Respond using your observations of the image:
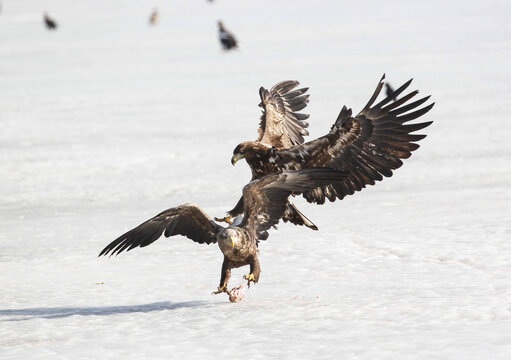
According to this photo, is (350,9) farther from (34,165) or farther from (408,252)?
(408,252)

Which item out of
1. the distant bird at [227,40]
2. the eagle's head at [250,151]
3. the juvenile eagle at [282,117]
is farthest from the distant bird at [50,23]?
the eagle's head at [250,151]

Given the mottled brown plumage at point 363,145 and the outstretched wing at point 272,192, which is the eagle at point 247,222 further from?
the mottled brown plumage at point 363,145

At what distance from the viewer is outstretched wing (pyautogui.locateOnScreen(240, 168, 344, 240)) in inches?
215

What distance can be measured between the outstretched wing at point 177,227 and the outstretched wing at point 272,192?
250 millimetres

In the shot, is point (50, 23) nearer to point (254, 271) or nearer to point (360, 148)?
point (360, 148)

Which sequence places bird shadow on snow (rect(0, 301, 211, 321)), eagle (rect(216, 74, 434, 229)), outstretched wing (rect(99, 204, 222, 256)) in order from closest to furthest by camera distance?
bird shadow on snow (rect(0, 301, 211, 321)), outstretched wing (rect(99, 204, 222, 256)), eagle (rect(216, 74, 434, 229))

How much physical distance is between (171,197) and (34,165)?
2.42 metres

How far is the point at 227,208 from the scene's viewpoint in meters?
8.73

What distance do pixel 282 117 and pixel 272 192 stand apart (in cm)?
205

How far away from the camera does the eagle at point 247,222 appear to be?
18.0 ft

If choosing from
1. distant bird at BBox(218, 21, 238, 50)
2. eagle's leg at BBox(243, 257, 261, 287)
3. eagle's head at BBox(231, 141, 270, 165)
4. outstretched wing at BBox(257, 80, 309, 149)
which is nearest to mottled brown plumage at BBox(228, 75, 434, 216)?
eagle's head at BBox(231, 141, 270, 165)

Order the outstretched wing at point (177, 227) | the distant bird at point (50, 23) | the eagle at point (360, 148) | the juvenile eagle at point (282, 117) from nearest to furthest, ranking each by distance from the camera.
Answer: the outstretched wing at point (177, 227) → the eagle at point (360, 148) → the juvenile eagle at point (282, 117) → the distant bird at point (50, 23)

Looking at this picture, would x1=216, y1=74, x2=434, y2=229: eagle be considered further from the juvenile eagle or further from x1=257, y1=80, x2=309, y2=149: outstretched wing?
x1=257, y1=80, x2=309, y2=149: outstretched wing

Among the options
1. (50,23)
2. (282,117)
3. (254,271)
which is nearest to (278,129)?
(282,117)
